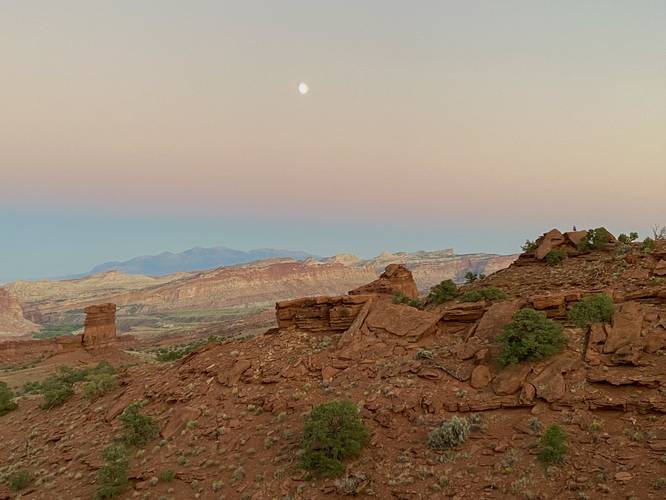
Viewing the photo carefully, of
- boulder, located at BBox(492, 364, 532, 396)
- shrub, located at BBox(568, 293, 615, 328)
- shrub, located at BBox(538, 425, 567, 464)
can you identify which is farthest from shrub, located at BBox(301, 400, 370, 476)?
shrub, located at BBox(568, 293, 615, 328)

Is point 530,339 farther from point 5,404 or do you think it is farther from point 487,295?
point 5,404

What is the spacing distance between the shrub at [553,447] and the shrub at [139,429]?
14175 mm

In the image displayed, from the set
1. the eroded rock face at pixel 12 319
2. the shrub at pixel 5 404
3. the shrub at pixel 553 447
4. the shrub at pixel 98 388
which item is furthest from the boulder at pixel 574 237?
the eroded rock face at pixel 12 319

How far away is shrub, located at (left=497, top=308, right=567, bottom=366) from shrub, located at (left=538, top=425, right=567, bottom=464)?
3.61 m

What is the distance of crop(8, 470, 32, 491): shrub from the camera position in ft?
49.6

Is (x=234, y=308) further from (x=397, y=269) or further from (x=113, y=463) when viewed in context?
(x=113, y=463)

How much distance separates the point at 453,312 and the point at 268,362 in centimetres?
894

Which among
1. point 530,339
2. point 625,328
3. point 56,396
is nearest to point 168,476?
point 530,339

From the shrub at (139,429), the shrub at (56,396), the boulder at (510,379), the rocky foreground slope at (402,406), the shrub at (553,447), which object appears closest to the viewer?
the shrub at (553,447)

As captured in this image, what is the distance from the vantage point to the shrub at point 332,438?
38.2ft

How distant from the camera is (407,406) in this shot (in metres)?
13.3

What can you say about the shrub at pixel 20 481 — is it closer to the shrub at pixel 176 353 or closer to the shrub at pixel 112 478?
the shrub at pixel 112 478

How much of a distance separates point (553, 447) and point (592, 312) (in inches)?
272

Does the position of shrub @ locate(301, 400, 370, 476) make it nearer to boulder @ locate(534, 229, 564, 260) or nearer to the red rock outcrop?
the red rock outcrop
